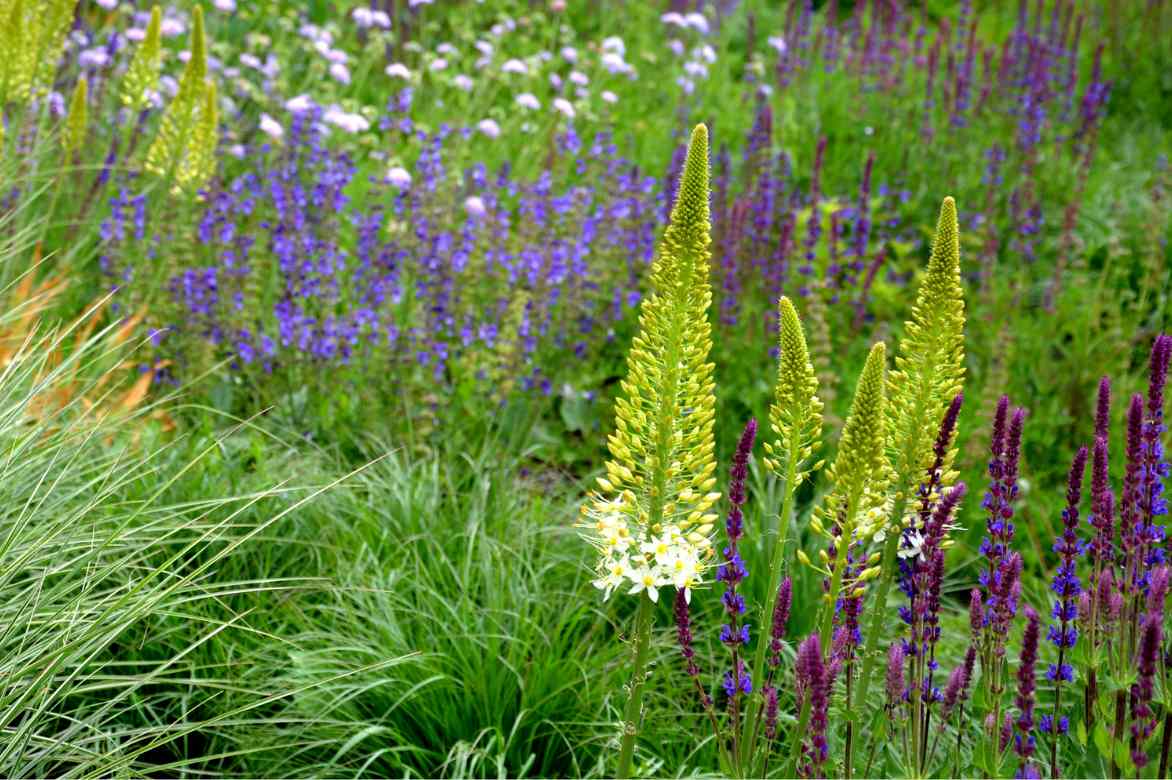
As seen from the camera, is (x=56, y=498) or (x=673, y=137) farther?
(x=673, y=137)

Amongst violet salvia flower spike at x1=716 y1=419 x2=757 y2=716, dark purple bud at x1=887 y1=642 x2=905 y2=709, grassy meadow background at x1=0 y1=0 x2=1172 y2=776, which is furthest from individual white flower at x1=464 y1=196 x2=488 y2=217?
dark purple bud at x1=887 y1=642 x2=905 y2=709

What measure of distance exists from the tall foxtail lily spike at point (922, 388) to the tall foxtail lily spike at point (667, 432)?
0.35 meters

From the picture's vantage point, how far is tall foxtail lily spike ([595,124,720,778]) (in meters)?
2.13

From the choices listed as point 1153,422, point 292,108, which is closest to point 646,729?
point 1153,422

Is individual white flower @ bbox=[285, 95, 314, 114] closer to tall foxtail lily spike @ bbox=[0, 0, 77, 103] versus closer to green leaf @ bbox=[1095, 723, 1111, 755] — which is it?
tall foxtail lily spike @ bbox=[0, 0, 77, 103]

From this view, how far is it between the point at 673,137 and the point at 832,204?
1197 mm

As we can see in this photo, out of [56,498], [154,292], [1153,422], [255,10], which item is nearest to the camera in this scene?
[1153,422]

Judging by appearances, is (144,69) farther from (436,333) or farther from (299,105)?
(436,333)

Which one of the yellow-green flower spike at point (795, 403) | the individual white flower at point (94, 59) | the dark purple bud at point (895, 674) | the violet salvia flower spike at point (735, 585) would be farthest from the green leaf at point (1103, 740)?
the individual white flower at point (94, 59)

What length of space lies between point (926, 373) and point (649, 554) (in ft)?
1.92

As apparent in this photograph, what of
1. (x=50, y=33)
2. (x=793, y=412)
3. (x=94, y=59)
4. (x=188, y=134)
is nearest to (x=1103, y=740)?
(x=793, y=412)

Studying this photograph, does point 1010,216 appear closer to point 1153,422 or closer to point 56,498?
point 1153,422

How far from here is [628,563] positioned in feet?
7.32

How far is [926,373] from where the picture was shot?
229cm
